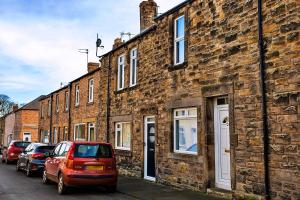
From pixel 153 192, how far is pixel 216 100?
3.58 meters

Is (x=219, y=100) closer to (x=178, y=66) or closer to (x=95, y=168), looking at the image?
(x=178, y=66)

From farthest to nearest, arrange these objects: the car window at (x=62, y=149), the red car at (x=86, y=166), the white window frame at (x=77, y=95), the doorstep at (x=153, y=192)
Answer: the white window frame at (x=77, y=95)
the car window at (x=62, y=149)
the red car at (x=86, y=166)
the doorstep at (x=153, y=192)

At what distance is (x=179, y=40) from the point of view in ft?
42.1

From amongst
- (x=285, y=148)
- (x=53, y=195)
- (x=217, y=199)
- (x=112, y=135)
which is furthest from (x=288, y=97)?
(x=112, y=135)

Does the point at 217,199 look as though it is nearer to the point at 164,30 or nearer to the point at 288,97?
the point at 288,97

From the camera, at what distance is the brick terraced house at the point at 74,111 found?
21.7 metres

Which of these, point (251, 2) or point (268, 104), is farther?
point (251, 2)

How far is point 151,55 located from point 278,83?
22.8 ft

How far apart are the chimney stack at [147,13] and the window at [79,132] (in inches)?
346

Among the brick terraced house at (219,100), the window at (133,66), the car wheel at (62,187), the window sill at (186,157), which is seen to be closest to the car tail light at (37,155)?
the brick terraced house at (219,100)

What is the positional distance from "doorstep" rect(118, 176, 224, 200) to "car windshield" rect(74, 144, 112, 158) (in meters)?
1.43

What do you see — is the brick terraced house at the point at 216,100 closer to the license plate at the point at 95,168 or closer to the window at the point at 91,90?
the license plate at the point at 95,168

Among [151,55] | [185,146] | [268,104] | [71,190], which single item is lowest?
[71,190]

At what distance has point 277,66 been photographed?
28.0 ft
